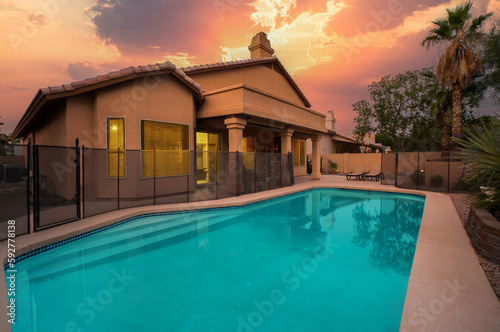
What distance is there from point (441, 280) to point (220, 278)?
352 centimetres

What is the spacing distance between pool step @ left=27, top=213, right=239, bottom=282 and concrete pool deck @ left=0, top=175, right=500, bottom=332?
0.44 m

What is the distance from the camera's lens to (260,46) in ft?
58.0

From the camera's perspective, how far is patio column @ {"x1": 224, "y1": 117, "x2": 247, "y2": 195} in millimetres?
10969

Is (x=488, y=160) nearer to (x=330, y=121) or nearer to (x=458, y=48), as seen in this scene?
(x=458, y=48)

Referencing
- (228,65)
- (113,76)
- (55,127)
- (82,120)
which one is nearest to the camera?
(113,76)

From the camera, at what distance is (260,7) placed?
1266 centimetres

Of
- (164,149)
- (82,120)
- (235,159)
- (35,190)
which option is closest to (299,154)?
(235,159)

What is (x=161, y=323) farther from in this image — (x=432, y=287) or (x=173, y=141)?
(x=173, y=141)

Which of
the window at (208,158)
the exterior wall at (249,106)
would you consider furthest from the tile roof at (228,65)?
the window at (208,158)

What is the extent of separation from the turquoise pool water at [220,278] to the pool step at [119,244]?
1.1 inches

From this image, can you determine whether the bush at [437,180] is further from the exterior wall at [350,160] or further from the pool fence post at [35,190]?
the pool fence post at [35,190]

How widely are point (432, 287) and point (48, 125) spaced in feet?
49.3

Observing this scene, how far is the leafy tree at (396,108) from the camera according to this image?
2203 cm

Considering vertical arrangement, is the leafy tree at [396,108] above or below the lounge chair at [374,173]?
above
